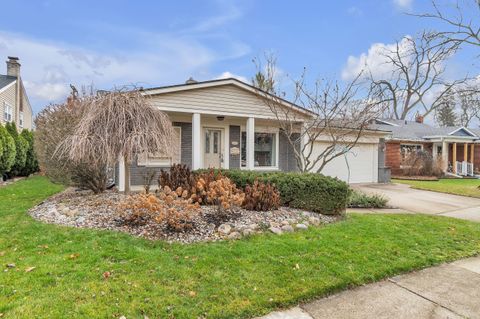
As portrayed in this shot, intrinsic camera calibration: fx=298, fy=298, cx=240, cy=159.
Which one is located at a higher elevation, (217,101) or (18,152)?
(217,101)

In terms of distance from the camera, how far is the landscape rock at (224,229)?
16.2 ft

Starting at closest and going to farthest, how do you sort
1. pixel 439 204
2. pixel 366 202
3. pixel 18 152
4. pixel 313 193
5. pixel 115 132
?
pixel 115 132, pixel 313 193, pixel 366 202, pixel 439 204, pixel 18 152

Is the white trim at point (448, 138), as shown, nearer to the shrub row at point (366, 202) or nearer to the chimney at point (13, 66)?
the shrub row at point (366, 202)

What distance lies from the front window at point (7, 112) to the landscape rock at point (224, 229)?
20.6 m

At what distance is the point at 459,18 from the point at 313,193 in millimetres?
14447

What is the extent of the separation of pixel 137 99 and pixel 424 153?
67.0ft

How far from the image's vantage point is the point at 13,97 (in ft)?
67.7

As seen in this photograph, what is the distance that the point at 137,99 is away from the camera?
254 inches

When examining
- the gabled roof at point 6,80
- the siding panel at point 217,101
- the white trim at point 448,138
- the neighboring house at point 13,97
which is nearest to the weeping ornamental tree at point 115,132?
the siding panel at point 217,101

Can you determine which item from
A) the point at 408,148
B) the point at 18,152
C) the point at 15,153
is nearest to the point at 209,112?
the point at 15,153

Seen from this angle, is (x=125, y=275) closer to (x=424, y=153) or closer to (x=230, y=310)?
(x=230, y=310)

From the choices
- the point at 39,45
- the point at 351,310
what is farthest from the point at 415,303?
the point at 39,45

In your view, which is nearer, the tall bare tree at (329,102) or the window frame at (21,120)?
the tall bare tree at (329,102)

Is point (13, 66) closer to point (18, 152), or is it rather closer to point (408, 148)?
point (18, 152)
